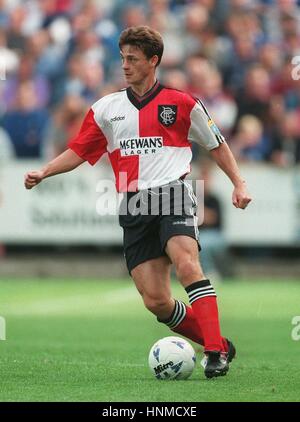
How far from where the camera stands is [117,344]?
1045 cm

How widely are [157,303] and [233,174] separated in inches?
42.6

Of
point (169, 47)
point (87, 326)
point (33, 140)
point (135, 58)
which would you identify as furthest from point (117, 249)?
point (135, 58)

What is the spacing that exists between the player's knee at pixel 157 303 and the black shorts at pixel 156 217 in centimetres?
27

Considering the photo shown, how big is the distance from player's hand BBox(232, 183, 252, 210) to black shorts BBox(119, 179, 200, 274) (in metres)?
0.36

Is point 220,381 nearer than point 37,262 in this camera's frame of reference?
Yes

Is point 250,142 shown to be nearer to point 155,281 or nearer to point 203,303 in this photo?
point 155,281

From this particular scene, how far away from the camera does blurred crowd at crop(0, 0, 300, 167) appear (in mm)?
18359

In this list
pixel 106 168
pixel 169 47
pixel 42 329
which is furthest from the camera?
pixel 169 47

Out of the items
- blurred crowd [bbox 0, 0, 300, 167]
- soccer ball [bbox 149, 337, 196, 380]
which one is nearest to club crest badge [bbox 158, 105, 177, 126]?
soccer ball [bbox 149, 337, 196, 380]

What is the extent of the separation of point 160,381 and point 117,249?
11084 mm

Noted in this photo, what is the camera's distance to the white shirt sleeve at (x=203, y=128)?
820 cm

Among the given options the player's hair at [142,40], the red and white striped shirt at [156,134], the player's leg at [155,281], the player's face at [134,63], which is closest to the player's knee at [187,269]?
the player's leg at [155,281]

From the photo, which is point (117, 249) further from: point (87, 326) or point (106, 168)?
point (87, 326)

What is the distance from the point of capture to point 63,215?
18.7m
